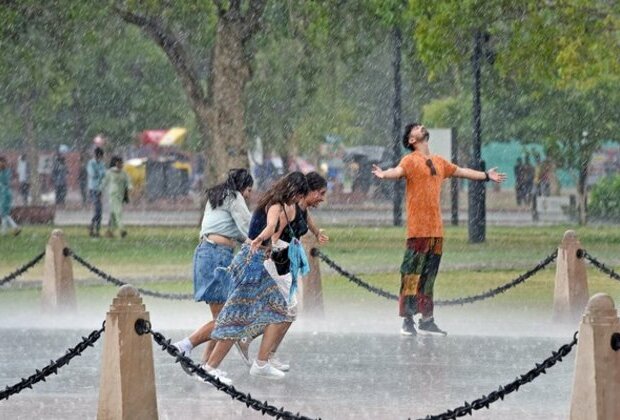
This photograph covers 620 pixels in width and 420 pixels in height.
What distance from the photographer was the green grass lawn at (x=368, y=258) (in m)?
24.9

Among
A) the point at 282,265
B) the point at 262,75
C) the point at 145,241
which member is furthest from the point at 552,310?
the point at 262,75

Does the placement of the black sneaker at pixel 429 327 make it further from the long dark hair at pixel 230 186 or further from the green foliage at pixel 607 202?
the green foliage at pixel 607 202

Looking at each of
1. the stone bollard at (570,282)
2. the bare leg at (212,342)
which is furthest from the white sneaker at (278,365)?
the stone bollard at (570,282)

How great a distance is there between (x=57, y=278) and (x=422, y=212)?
5.04 metres

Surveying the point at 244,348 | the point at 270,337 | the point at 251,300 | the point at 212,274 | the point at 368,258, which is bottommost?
the point at 368,258

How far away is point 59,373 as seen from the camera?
15.6 meters

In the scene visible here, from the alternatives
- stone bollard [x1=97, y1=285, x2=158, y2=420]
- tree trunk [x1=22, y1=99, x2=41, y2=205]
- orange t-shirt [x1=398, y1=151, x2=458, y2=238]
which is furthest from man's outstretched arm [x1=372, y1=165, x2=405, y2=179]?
tree trunk [x1=22, y1=99, x2=41, y2=205]

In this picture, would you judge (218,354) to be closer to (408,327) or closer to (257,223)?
(257,223)

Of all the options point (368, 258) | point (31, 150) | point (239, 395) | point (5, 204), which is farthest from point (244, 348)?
point (31, 150)

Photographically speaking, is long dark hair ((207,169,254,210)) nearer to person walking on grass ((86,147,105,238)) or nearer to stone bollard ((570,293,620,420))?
stone bollard ((570,293,620,420))

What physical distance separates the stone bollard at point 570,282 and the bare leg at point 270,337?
527cm

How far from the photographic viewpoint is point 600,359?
10.5 meters

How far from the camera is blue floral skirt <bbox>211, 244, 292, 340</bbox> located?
14.7 metres

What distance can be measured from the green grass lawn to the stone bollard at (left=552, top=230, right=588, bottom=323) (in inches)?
110
